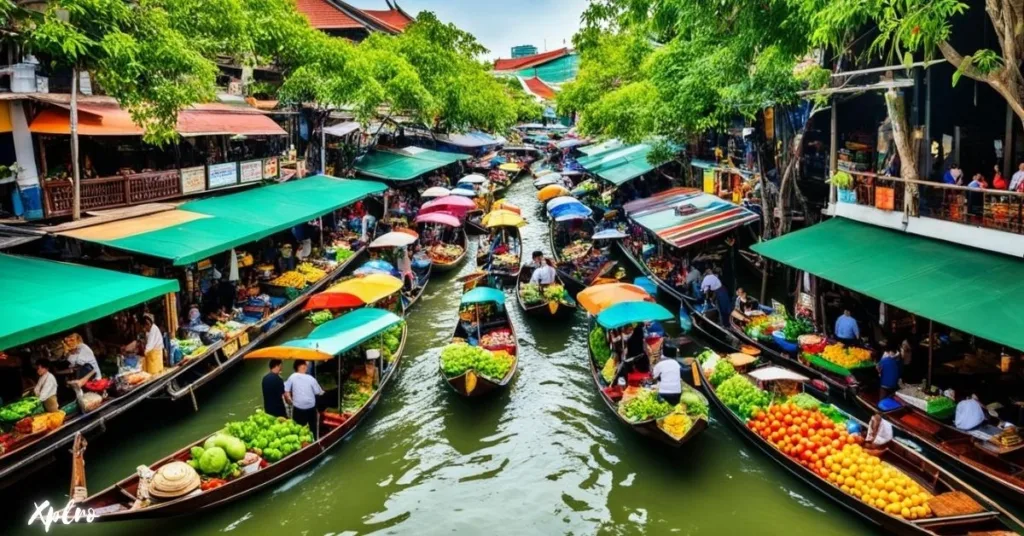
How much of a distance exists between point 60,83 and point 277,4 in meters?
8.45

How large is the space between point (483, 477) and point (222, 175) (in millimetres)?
12113

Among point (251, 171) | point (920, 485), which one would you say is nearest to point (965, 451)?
point (920, 485)

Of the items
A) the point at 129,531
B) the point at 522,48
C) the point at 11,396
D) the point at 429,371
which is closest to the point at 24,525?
the point at 129,531

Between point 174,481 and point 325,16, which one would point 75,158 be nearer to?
point 174,481

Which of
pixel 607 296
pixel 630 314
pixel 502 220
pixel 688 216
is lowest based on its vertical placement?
pixel 630 314

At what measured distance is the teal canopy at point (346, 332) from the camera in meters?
11.1

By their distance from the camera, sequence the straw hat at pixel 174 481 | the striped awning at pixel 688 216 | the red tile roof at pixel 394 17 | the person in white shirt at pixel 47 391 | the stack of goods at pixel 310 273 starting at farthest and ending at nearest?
the red tile roof at pixel 394 17 → the stack of goods at pixel 310 273 → the striped awning at pixel 688 216 → the person in white shirt at pixel 47 391 → the straw hat at pixel 174 481

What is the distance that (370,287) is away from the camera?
575 inches

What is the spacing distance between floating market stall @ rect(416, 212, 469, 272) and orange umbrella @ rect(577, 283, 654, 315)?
Answer: 934cm

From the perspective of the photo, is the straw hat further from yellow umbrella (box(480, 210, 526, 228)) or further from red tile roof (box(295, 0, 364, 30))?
red tile roof (box(295, 0, 364, 30))

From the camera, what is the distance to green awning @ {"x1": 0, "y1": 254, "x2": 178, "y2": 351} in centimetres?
926

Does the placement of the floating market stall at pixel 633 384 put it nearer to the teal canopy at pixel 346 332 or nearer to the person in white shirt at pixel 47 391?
the teal canopy at pixel 346 332

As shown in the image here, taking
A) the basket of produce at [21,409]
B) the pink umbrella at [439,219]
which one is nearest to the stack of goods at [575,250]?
the pink umbrella at [439,219]

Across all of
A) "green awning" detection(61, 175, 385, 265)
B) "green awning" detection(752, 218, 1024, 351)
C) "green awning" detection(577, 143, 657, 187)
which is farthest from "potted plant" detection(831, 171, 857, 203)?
"green awning" detection(61, 175, 385, 265)
